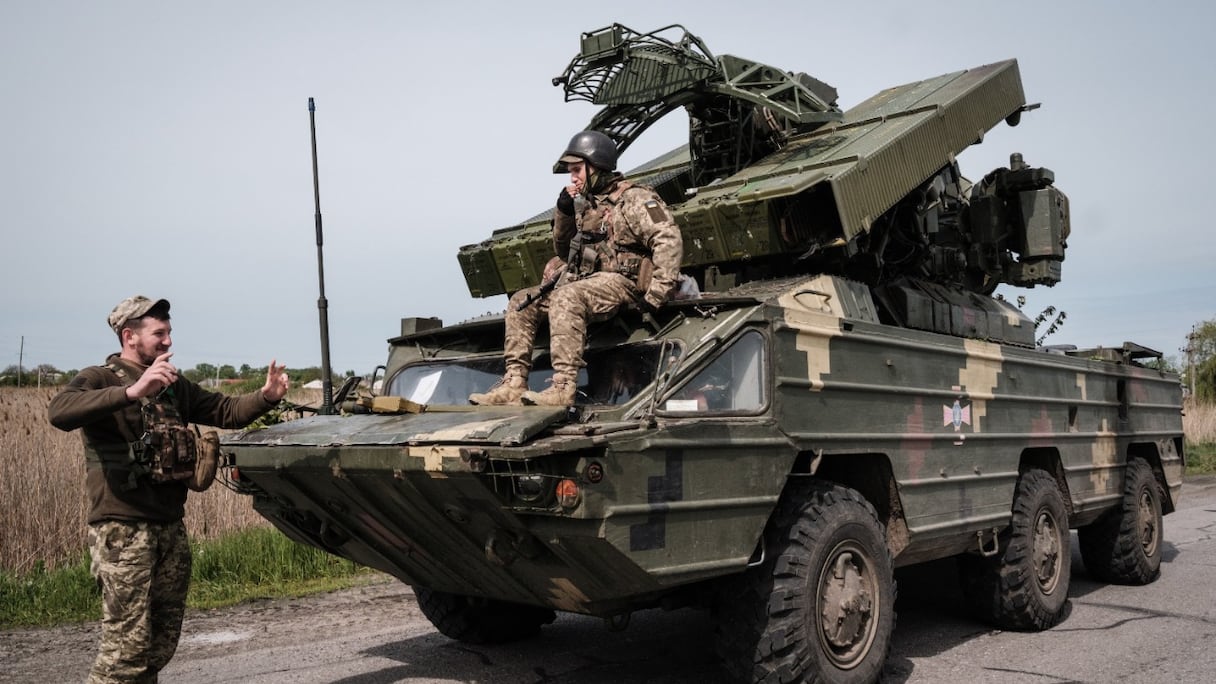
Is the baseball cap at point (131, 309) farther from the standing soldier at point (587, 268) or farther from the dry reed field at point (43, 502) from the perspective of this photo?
the dry reed field at point (43, 502)

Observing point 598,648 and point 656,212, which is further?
point 598,648

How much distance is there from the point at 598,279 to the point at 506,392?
679 mm

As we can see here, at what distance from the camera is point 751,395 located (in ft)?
15.6

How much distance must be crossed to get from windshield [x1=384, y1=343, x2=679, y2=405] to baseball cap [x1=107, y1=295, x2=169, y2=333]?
5.32ft

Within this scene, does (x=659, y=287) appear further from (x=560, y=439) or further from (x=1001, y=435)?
(x=1001, y=435)

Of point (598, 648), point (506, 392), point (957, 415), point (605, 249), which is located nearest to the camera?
point (506, 392)

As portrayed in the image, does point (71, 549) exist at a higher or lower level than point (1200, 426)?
higher

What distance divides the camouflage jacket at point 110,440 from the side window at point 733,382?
207 cm

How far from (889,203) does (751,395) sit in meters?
2.34

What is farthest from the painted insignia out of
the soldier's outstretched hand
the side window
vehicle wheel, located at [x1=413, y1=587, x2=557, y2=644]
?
the soldier's outstretched hand

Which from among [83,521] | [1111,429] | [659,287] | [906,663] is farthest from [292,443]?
[1111,429]

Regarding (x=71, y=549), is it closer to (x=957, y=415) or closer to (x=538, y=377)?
(x=538, y=377)

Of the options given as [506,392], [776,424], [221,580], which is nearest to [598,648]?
[506,392]

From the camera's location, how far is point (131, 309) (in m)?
4.35
